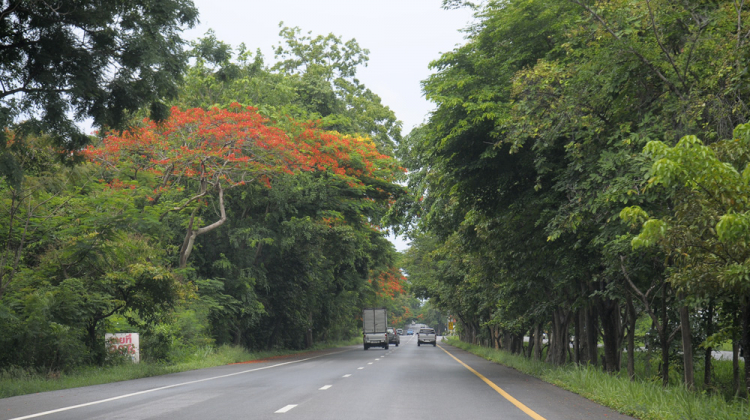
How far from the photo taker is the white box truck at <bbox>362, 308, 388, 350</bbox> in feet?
171

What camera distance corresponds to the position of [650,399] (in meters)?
9.80

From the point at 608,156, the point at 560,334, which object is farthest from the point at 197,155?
the point at 608,156

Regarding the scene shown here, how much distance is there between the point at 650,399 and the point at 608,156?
389 cm

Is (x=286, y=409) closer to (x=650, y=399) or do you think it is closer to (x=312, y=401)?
(x=312, y=401)

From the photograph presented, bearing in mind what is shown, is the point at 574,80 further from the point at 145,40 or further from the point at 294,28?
the point at 294,28

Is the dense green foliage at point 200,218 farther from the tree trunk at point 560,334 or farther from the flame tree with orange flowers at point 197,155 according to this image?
the tree trunk at point 560,334

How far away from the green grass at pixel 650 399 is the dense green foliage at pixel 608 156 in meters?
0.90

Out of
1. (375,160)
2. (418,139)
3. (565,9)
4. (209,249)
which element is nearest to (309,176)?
(375,160)

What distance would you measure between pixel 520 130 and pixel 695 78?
9.86 ft

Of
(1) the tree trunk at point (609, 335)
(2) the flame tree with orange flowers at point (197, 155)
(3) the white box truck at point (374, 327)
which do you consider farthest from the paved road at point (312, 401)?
(3) the white box truck at point (374, 327)

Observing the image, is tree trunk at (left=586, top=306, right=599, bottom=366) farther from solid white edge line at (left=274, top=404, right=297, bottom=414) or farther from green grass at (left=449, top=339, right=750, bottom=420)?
solid white edge line at (left=274, top=404, right=297, bottom=414)

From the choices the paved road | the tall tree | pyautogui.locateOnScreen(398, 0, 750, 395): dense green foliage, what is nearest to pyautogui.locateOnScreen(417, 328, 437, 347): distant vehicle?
pyautogui.locateOnScreen(398, 0, 750, 395): dense green foliage

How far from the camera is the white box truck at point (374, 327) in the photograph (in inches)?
2052

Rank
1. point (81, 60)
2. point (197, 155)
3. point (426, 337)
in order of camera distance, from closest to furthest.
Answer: point (81, 60) < point (197, 155) < point (426, 337)
